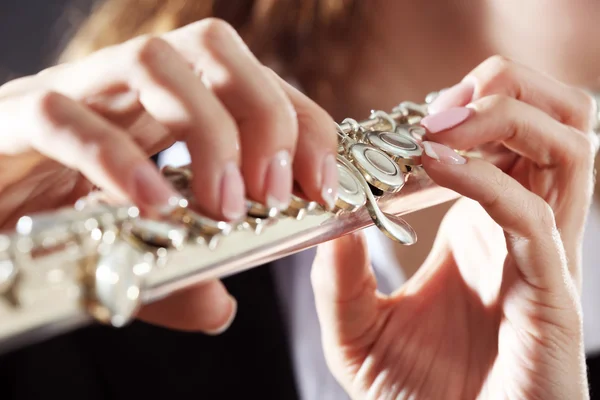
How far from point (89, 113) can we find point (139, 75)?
4 centimetres

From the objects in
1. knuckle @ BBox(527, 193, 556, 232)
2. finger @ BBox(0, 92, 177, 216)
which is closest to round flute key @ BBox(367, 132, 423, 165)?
knuckle @ BBox(527, 193, 556, 232)

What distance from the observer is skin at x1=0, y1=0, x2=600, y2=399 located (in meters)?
0.33

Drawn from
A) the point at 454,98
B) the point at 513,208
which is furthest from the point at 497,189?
the point at 454,98

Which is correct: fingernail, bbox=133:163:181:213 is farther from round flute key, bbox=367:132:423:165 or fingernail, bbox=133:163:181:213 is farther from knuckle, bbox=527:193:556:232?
knuckle, bbox=527:193:556:232

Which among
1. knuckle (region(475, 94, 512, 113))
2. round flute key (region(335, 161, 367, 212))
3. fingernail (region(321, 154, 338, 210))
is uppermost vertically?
knuckle (region(475, 94, 512, 113))

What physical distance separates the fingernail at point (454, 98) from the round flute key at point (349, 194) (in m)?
0.19

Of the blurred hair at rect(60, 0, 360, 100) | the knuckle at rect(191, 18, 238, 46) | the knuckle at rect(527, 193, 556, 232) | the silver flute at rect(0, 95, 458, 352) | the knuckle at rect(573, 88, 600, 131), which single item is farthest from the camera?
the blurred hair at rect(60, 0, 360, 100)


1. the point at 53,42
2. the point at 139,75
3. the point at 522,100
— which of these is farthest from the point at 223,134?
the point at 53,42

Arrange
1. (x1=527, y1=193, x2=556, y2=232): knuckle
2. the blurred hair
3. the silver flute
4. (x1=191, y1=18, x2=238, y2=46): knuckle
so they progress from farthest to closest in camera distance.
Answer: the blurred hair, (x1=527, y1=193, x2=556, y2=232): knuckle, (x1=191, y1=18, x2=238, y2=46): knuckle, the silver flute

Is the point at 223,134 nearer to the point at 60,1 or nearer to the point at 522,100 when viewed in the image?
the point at 522,100

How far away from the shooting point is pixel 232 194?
1.05 ft

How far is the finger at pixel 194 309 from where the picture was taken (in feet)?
1.75

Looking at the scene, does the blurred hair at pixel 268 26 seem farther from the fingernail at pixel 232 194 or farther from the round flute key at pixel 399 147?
the fingernail at pixel 232 194

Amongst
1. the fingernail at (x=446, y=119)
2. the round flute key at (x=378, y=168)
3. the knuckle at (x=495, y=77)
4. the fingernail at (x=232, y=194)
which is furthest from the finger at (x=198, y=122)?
the knuckle at (x=495, y=77)
